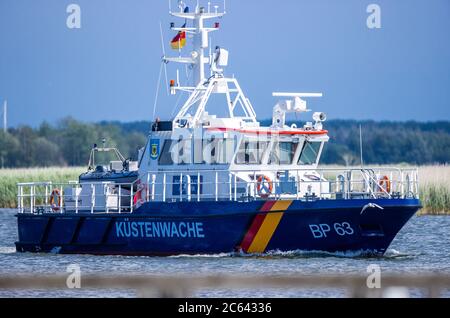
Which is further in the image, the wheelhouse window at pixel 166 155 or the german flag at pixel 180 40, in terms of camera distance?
the german flag at pixel 180 40

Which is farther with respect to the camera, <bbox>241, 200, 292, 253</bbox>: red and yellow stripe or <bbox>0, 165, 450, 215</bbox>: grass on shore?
<bbox>0, 165, 450, 215</bbox>: grass on shore

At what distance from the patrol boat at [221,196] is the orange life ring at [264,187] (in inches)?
1.4

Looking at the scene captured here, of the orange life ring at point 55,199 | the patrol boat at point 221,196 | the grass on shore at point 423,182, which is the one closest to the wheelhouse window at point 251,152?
the patrol boat at point 221,196

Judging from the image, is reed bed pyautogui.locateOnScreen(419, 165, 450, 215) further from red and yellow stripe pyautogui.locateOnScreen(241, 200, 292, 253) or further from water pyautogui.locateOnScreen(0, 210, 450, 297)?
red and yellow stripe pyautogui.locateOnScreen(241, 200, 292, 253)

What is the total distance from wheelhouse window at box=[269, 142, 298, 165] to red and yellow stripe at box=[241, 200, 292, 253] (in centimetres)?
238

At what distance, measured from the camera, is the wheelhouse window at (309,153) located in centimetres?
2733

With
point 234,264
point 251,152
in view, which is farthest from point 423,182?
point 234,264

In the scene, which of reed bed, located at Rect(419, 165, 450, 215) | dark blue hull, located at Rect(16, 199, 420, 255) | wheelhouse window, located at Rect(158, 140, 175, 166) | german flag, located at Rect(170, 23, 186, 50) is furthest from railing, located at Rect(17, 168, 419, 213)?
reed bed, located at Rect(419, 165, 450, 215)

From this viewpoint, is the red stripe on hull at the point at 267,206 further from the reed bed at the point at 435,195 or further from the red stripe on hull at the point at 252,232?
the reed bed at the point at 435,195

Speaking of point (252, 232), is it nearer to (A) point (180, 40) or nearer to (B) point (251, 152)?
(B) point (251, 152)

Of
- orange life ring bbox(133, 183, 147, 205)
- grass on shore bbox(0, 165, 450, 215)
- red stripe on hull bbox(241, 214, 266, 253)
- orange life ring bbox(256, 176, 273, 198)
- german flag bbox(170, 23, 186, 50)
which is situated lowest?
grass on shore bbox(0, 165, 450, 215)

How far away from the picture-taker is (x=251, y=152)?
26.7 metres

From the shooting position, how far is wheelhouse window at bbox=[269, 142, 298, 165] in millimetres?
27016
